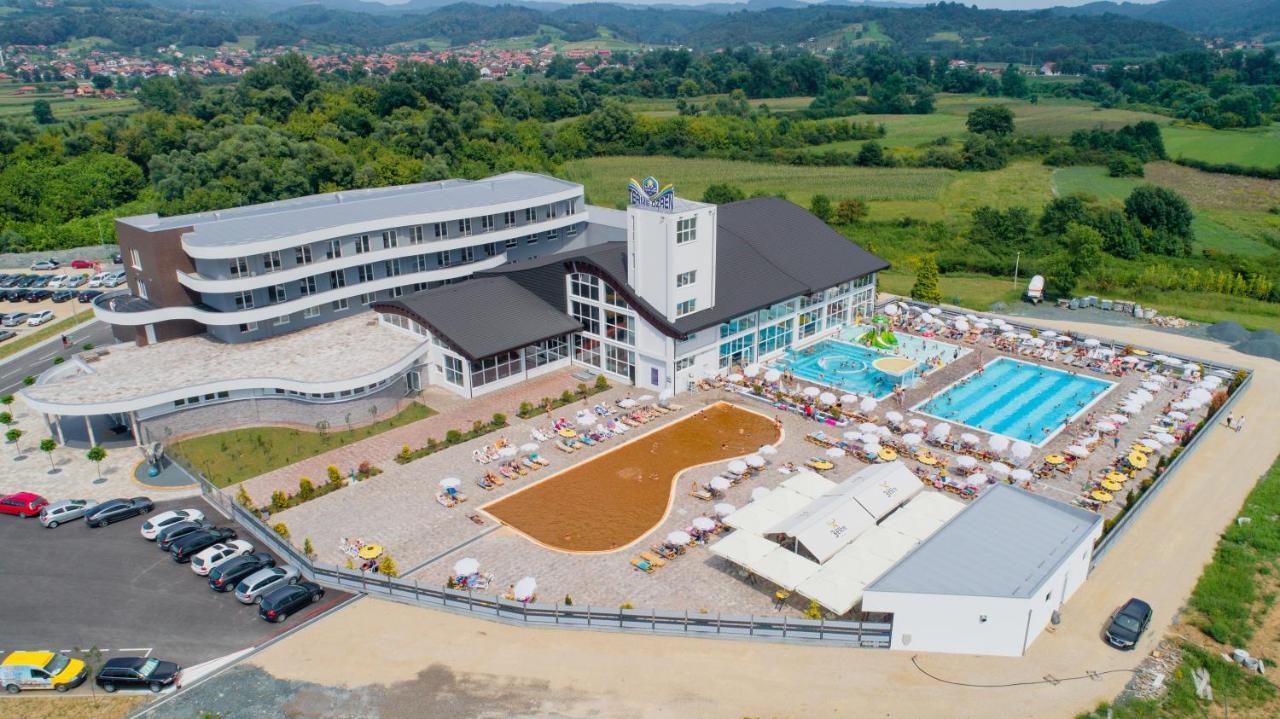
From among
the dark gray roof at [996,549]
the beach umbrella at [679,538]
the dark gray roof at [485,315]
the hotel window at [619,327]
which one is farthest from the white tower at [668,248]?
the dark gray roof at [996,549]

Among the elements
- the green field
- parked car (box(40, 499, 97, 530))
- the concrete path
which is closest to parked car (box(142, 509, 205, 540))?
parked car (box(40, 499, 97, 530))

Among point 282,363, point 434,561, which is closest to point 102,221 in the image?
point 282,363

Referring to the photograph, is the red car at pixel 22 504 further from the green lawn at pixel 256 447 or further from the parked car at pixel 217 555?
the parked car at pixel 217 555

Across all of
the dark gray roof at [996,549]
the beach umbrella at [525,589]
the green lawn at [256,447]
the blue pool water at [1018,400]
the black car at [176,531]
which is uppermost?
the dark gray roof at [996,549]

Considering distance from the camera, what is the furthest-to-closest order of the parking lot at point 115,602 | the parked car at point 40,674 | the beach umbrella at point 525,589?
the beach umbrella at point 525,589 < the parking lot at point 115,602 < the parked car at point 40,674

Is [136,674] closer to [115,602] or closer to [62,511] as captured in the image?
[115,602]

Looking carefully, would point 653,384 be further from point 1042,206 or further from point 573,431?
point 1042,206
